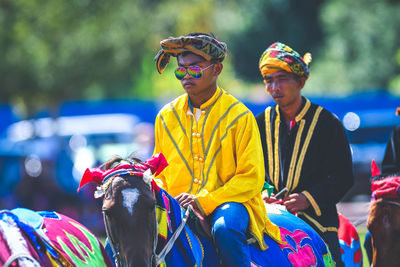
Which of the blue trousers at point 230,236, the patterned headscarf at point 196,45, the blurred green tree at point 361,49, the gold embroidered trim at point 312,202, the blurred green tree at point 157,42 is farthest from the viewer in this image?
the blurred green tree at point 361,49

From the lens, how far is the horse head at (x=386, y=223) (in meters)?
6.54

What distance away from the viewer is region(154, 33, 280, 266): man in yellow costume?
5469 millimetres

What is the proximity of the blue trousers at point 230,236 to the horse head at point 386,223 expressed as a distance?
5.86 ft

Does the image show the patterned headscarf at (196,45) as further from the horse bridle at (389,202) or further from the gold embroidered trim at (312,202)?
the horse bridle at (389,202)

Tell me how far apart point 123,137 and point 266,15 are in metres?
22.3

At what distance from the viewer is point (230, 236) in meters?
5.19

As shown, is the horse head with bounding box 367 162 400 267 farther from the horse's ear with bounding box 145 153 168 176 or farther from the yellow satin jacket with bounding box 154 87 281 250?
the horse's ear with bounding box 145 153 168 176

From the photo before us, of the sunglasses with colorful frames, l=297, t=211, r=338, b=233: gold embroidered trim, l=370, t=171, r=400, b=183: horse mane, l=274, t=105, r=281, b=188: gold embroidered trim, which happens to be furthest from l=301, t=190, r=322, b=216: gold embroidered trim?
the sunglasses with colorful frames

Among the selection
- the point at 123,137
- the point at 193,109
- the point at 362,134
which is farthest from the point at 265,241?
the point at 123,137

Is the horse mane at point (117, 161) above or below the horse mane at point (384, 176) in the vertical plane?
above

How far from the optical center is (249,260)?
531 centimetres

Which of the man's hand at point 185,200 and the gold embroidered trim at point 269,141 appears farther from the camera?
the gold embroidered trim at point 269,141

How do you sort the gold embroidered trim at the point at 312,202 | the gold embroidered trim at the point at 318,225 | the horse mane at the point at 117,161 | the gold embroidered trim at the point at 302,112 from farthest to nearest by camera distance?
the gold embroidered trim at the point at 302,112 < the gold embroidered trim at the point at 318,225 < the gold embroidered trim at the point at 312,202 < the horse mane at the point at 117,161

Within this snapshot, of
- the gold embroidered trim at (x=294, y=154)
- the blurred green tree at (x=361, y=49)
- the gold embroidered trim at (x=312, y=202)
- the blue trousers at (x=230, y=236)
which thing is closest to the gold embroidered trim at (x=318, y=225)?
the gold embroidered trim at (x=312, y=202)
